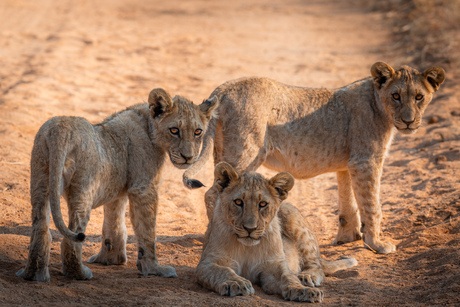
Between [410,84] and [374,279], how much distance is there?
236 centimetres

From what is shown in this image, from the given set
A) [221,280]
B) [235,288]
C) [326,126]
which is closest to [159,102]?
[221,280]

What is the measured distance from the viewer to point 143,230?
17.6 ft

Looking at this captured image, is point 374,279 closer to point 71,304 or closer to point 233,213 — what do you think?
point 233,213

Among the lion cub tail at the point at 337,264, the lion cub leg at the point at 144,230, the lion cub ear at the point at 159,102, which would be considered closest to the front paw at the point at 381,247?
the lion cub tail at the point at 337,264

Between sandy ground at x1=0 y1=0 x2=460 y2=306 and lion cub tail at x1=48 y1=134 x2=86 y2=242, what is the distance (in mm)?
471

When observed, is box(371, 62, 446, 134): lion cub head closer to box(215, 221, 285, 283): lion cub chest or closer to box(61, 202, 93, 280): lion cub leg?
box(215, 221, 285, 283): lion cub chest

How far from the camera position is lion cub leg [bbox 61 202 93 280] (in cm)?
475

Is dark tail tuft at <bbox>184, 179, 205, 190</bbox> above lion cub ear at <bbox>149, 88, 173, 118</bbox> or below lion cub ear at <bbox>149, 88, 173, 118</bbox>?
below

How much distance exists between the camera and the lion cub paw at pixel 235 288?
4688 millimetres

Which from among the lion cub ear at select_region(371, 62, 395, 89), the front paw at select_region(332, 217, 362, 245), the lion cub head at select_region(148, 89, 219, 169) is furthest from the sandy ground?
the lion cub ear at select_region(371, 62, 395, 89)

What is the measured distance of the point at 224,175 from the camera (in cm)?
522

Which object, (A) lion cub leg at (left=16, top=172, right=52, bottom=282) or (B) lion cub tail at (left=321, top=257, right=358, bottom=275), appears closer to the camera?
(A) lion cub leg at (left=16, top=172, right=52, bottom=282)

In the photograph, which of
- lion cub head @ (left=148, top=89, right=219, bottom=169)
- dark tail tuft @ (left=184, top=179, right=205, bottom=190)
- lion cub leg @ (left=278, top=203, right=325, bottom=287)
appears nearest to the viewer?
dark tail tuft @ (left=184, top=179, right=205, bottom=190)

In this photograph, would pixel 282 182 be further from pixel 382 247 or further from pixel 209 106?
pixel 382 247
